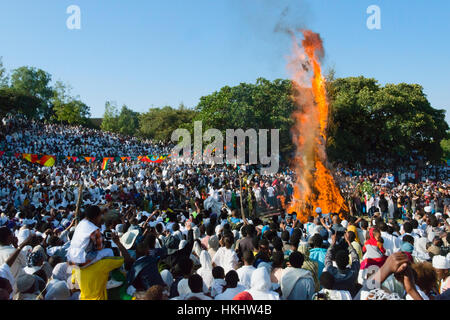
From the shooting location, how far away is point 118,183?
18.6 m

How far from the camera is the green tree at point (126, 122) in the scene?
6173 centimetres

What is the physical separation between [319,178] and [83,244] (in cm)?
1347

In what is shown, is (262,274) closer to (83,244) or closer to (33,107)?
(83,244)

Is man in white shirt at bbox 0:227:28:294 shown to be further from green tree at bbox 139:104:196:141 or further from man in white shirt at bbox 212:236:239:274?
green tree at bbox 139:104:196:141

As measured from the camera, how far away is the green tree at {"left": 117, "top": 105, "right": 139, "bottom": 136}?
61.7 meters

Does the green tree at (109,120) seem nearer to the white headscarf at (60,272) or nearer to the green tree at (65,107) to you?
the green tree at (65,107)

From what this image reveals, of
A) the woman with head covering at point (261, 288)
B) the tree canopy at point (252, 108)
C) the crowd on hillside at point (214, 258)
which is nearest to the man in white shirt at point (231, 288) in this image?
the crowd on hillside at point (214, 258)

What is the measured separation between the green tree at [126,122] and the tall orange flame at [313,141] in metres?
47.8

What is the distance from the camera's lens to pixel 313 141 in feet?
54.9

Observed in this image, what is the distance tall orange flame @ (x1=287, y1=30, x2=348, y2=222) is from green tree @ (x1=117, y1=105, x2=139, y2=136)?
47774 mm

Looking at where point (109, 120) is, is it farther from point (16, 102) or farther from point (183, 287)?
point (183, 287)

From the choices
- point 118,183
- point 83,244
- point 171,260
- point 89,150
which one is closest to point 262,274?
point 83,244

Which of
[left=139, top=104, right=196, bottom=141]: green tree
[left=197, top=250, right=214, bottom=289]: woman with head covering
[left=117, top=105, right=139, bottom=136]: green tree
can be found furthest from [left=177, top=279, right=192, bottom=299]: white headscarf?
[left=117, top=105, right=139, bottom=136]: green tree

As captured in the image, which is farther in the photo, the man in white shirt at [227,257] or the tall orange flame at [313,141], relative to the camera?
the tall orange flame at [313,141]
